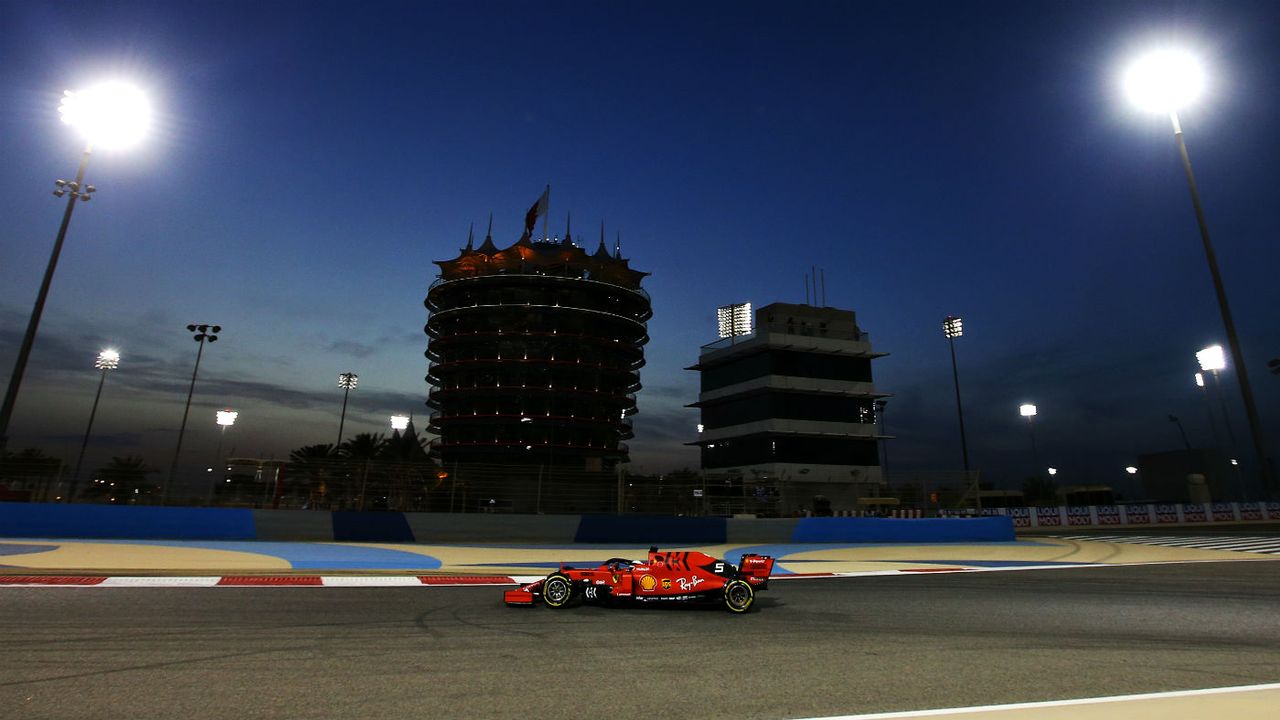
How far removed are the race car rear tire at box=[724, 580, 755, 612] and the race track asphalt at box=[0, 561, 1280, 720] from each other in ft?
1.04

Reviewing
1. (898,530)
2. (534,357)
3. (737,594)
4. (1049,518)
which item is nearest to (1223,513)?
(1049,518)

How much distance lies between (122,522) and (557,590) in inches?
657

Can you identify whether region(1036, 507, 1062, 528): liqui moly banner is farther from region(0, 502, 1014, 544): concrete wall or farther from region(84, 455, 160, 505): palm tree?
region(84, 455, 160, 505): palm tree

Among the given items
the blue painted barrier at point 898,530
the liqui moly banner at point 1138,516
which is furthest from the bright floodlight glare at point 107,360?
the liqui moly banner at point 1138,516

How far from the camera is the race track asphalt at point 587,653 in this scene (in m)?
4.59

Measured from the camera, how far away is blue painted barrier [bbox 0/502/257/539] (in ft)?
57.2

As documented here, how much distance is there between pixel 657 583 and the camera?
30.6 ft

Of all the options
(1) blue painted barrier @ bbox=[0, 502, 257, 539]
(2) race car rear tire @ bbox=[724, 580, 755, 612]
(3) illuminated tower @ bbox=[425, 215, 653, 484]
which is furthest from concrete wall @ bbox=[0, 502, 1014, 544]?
(3) illuminated tower @ bbox=[425, 215, 653, 484]

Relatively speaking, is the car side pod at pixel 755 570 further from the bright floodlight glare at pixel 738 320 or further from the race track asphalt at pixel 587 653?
Result: the bright floodlight glare at pixel 738 320

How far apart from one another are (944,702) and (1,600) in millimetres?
11396

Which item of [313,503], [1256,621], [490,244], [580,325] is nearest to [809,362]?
[580,325]

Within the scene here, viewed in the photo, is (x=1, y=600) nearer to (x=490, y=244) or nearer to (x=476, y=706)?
(x=476, y=706)

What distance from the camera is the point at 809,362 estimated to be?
61.8 metres

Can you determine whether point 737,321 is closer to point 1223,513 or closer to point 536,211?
point 536,211
